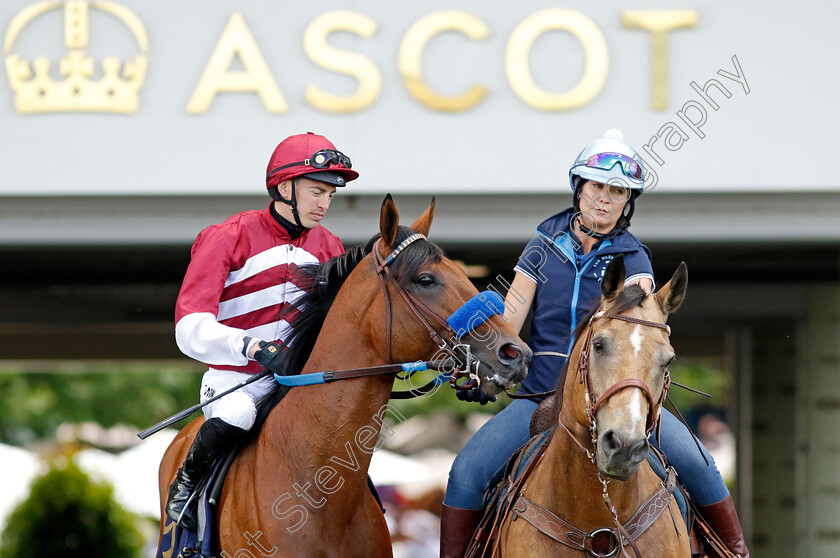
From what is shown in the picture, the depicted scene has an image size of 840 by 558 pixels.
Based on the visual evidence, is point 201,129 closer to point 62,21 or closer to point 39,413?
point 62,21

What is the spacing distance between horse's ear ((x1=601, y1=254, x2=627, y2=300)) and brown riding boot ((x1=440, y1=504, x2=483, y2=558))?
124 centimetres

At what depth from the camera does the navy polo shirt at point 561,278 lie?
13.0 ft

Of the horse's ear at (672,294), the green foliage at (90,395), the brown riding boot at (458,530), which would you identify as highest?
the horse's ear at (672,294)

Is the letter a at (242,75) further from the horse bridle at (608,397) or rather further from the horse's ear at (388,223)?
the horse bridle at (608,397)

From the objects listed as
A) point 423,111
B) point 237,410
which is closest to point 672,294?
point 237,410

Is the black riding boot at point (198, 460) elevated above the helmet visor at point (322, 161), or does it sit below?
below

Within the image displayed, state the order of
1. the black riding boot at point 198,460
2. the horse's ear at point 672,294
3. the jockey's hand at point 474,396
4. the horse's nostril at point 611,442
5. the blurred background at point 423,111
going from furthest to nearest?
the blurred background at point 423,111, the black riding boot at point 198,460, the jockey's hand at point 474,396, the horse's ear at point 672,294, the horse's nostril at point 611,442

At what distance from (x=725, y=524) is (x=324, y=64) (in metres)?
4.20

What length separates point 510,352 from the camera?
3391 mm

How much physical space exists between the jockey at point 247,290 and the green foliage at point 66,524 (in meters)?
7.52

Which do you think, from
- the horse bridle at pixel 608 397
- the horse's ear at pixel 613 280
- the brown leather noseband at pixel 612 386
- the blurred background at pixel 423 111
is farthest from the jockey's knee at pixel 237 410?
the blurred background at pixel 423 111

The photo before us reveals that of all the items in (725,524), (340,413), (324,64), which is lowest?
(725,524)

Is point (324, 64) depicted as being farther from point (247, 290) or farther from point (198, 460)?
point (198, 460)

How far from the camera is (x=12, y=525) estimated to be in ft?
35.4
